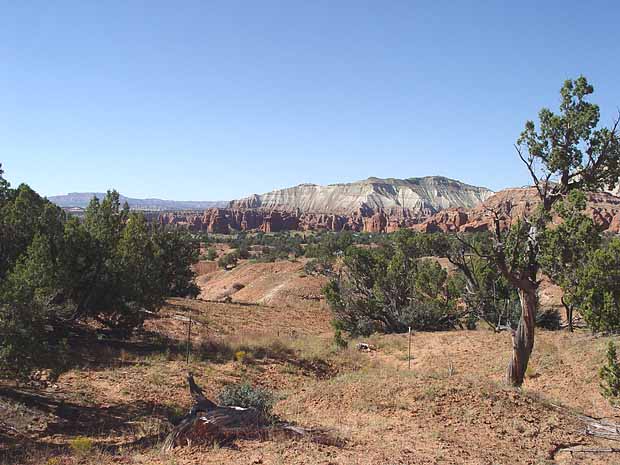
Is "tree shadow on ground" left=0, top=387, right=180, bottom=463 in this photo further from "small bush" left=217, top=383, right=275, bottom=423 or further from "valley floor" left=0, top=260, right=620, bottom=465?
"small bush" left=217, top=383, right=275, bottom=423

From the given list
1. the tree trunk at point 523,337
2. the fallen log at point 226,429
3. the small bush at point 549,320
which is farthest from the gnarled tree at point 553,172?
the small bush at point 549,320

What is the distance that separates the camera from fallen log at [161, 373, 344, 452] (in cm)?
831

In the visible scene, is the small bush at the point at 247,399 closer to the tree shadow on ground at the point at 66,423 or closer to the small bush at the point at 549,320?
the tree shadow on ground at the point at 66,423

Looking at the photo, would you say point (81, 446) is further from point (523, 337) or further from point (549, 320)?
point (549, 320)

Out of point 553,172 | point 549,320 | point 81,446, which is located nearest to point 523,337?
point 553,172

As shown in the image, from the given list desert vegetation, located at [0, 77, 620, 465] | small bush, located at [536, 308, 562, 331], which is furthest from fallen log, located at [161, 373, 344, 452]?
small bush, located at [536, 308, 562, 331]

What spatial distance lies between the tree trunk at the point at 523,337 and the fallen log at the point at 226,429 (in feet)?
17.6

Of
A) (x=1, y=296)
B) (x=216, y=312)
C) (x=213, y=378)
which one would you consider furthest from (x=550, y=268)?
(x=216, y=312)

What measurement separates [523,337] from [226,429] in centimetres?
711

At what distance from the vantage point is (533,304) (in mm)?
11078

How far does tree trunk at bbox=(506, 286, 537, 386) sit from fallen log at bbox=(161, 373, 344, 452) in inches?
211

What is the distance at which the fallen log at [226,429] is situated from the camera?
27.2 ft

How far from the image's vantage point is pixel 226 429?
851cm

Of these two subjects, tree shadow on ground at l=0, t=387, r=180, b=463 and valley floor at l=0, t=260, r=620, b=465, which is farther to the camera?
tree shadow on ground at l=0, t=387, r=180, b=463
